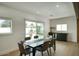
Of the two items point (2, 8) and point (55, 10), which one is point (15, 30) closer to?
point (2, 8)

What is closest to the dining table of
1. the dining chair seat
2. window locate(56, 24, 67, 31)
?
the dining chair seat

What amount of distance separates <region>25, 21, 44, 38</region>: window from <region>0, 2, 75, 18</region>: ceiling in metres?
0.29

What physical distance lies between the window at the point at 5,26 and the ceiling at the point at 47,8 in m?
0.37

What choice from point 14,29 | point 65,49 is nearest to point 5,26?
→ point 14,29

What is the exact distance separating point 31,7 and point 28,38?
2.52 ft

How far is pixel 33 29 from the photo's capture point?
2.47 m

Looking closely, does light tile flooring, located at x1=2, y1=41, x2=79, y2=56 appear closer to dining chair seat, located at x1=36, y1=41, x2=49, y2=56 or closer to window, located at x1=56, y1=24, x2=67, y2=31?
dining chair seat, located at x1=36, y1=41, x2=49, y2=56

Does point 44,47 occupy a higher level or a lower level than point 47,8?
lower

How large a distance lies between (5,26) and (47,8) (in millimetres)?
1112

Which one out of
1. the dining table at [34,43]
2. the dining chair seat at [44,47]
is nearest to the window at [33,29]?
the dining table at [34,43]

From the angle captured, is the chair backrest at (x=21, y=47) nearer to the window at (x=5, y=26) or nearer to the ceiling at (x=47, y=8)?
the window at (x=5, y=26)

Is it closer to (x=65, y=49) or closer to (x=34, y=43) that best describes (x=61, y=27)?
(x=65, y=49)

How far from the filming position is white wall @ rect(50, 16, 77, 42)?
7.72 ft

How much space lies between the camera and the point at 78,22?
7.64ft
